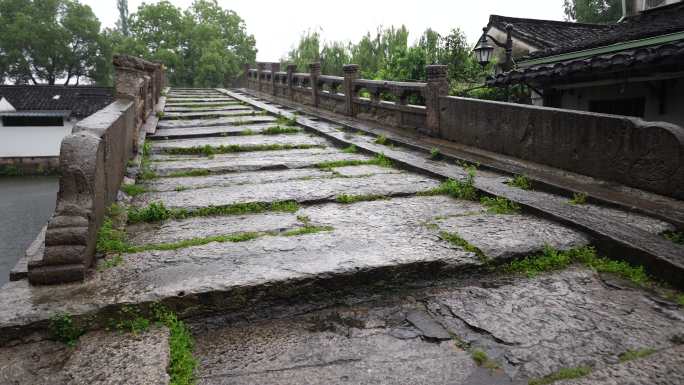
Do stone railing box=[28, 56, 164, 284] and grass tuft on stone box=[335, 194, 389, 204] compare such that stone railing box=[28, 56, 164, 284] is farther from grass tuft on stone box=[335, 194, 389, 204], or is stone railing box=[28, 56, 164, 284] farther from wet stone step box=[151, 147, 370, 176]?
wet stone step box=[151, 147, 370, 176]

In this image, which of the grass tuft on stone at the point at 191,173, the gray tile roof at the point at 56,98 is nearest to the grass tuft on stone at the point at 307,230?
the grass tuft on stone at the point at 191,173

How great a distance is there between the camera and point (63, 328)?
89.5 inches

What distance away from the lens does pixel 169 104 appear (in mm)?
15664

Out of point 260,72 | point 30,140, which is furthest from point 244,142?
point 30,140

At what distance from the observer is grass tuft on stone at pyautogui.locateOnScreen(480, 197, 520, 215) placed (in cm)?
410

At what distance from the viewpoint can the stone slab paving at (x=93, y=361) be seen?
199 cm

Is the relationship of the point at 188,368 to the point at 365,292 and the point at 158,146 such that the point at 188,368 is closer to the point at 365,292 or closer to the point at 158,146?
the point at 365,292

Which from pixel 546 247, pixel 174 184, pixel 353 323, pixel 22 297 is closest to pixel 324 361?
pixel 353 323

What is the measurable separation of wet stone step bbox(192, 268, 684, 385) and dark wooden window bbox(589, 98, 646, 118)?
6304 millimetres

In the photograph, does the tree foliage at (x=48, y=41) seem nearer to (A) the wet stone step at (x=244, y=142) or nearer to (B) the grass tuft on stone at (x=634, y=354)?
(A) the wet stone step at (x=244, y=142)

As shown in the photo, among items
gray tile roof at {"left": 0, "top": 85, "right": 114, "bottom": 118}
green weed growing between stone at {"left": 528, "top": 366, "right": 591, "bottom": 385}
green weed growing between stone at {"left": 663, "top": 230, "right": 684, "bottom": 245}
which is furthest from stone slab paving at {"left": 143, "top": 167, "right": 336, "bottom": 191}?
gray tile roof at {"left": 0, "top": 85, "right": 114, "bottom": 118}

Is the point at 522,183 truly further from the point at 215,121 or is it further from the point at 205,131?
the point at 215,121

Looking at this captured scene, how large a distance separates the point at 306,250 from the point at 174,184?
9.18 feet

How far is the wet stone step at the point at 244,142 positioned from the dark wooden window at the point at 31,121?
22938 mm
